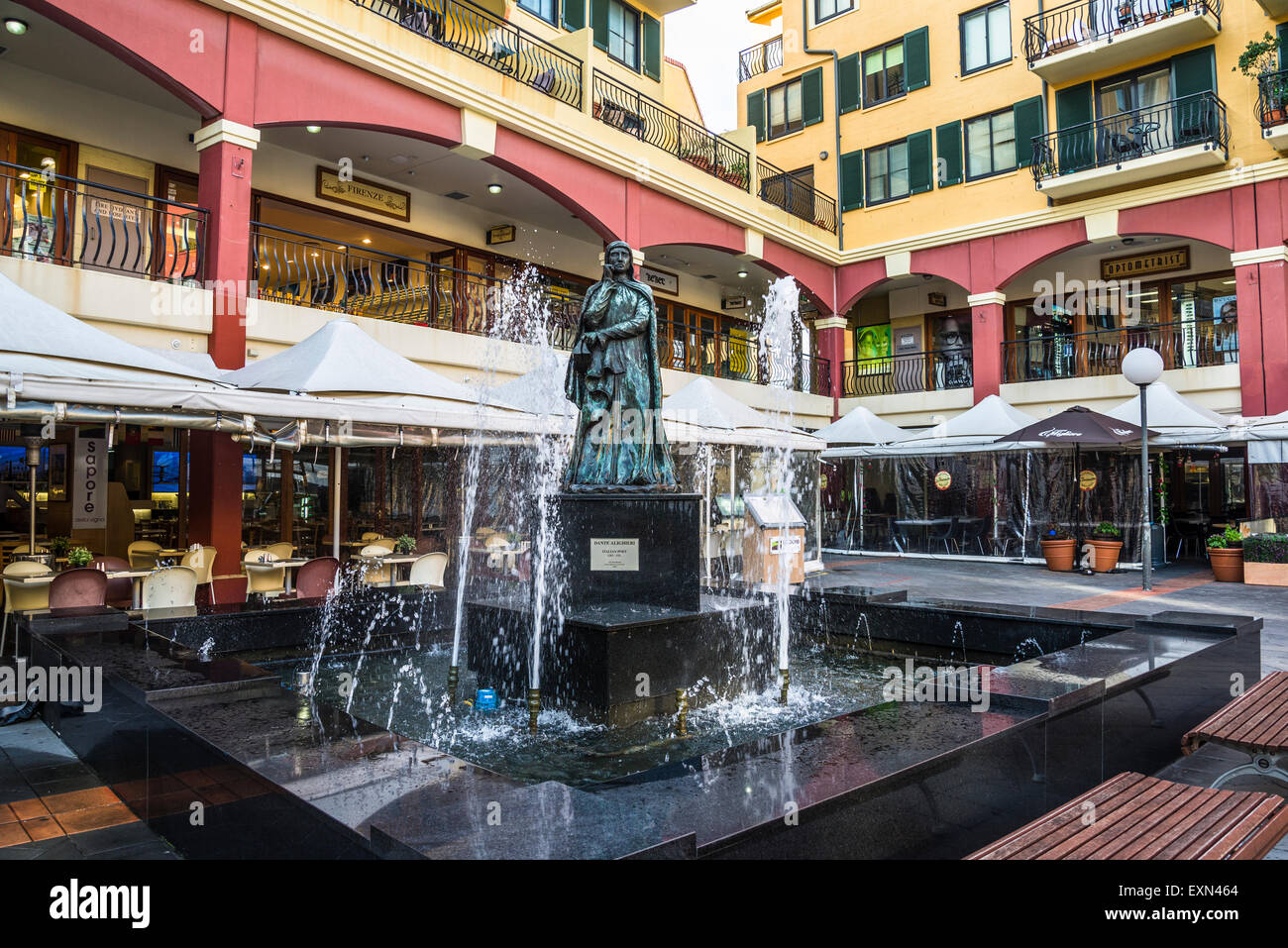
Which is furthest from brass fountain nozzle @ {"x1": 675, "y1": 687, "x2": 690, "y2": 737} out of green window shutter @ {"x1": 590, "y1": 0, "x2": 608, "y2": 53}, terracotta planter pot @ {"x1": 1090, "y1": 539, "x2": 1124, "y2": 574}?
green window shutter @ {"x1": 590, "y1": 0, "x2": 608, "y2": 53}

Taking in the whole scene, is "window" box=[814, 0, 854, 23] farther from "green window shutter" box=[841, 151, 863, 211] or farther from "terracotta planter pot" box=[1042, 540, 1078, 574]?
"terracotta planter pot" box=[1042, 540, 1078, 574]

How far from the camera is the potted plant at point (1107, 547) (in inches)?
571

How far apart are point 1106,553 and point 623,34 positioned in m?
14.1

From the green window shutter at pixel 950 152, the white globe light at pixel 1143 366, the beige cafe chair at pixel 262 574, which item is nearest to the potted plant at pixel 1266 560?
the white globe light at pixel 1143 366

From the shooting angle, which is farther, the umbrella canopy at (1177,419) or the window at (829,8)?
the window at (829,8)

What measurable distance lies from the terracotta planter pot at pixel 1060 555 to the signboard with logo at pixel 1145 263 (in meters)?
7.13

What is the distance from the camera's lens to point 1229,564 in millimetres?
13219

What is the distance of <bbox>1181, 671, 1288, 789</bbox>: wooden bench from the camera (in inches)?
144

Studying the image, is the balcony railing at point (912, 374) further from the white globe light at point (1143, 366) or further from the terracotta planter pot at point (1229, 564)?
the white globe light at point (1143, 366)
